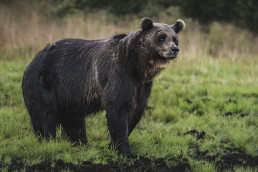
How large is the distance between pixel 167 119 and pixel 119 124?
2404 millimetres

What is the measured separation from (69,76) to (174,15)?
419 inches

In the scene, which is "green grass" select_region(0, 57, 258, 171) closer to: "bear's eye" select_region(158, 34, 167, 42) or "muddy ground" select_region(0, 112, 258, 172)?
"muddy ground" select_region(0, 112, 258, 172)

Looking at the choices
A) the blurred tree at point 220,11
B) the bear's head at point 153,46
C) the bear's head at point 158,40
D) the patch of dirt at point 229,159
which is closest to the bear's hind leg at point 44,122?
the bear's head at point 153,46

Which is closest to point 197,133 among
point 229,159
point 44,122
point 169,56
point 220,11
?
point 229,159

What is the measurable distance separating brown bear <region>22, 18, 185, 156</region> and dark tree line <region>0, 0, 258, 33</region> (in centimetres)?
1411

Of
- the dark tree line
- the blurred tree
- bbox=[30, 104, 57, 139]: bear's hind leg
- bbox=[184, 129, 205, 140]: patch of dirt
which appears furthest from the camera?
the dark tree line

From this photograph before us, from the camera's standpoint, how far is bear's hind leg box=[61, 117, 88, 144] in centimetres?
489

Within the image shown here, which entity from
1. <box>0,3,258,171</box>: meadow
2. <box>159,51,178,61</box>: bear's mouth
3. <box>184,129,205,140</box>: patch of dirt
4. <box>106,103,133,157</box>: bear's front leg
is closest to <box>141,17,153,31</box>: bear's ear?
<box>159,51,178,61</box>: bear's mouth

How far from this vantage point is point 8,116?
5457 mm

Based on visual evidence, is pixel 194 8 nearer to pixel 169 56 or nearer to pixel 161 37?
pixel 161 37

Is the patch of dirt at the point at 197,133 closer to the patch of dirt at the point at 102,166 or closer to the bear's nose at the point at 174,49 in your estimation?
the patch of dirt at the point at 102,166

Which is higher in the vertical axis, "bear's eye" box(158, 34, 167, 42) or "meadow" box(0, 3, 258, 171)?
"bear's eye" box(158, 34, 167, 42)

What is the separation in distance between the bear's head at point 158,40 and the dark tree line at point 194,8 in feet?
47.1

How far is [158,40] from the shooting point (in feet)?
13.5
